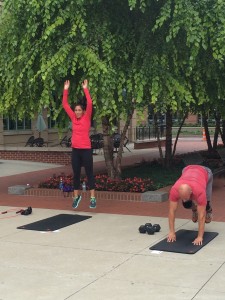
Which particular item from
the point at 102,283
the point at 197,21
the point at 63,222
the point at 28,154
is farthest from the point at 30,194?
the point at 28,154

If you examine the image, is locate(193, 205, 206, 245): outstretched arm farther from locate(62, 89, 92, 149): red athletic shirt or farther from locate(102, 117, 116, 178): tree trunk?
locate(102, 117, 116, 178): tree trunk

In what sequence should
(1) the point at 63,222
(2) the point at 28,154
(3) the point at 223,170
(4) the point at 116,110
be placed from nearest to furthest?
(1) the point at 63,222, (4) the point at 116,110, (3) the point at 223,170, (2) the point at 28,154

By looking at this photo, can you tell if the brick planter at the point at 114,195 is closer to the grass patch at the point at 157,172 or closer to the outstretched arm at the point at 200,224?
the grass patch at the point at 157,172

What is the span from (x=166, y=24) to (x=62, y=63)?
225 cm

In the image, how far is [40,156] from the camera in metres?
18.7

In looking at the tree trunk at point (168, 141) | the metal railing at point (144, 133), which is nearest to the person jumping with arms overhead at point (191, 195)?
the tree trunk at point (168, 141)

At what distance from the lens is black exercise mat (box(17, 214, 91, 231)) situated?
7845 millimetres

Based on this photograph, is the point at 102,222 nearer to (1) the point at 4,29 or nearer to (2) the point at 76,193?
(2) the point at 76,193

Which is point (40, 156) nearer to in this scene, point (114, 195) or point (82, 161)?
point (114, 195)

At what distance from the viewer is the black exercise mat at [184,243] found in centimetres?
634

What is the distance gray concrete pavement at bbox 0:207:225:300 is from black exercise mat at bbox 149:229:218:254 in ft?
0.30

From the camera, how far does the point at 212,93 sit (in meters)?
10.9

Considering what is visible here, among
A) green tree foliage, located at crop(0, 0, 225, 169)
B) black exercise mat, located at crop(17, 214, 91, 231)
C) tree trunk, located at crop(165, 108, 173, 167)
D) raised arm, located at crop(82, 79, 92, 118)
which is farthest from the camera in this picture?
Result: tree trunk, located at crop(165, 108, 173, 167)

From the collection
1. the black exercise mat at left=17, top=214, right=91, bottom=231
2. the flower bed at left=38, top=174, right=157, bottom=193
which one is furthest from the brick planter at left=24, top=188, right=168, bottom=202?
the black exercise mat at left=17, top=214, right=91, bottom=231
